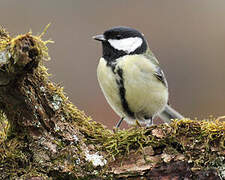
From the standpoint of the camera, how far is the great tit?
2705 mm

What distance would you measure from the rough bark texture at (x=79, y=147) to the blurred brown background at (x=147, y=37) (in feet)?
7.35

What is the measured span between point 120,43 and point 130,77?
1.07 ft

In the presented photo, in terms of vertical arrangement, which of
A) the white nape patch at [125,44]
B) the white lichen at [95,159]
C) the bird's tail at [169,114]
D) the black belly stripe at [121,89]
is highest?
the white nape patch at [125,44]

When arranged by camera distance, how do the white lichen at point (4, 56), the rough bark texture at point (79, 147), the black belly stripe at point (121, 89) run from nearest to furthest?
the white lichen at point (4, 56), the rough bark texture at point (79, 147), the black belly stripe at point (121, 89)

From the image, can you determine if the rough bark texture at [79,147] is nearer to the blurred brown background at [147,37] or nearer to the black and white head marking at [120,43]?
the black and white head marking at [120,43]

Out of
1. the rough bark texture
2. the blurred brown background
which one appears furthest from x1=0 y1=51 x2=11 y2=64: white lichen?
the blurred brown background

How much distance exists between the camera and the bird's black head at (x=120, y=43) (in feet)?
9.29

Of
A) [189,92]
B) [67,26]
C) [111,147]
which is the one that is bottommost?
[189,92]

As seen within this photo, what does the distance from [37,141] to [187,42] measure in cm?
373

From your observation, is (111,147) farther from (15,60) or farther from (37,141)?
(15,60)

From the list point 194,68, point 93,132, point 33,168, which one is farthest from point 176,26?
point 33,168

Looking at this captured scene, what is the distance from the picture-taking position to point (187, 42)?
17.5ft

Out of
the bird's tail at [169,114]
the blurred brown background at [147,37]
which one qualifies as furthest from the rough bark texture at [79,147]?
the blurred brown background at [147,37]

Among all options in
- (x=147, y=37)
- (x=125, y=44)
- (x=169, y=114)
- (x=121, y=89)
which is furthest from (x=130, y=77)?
(x=147, y=37)
